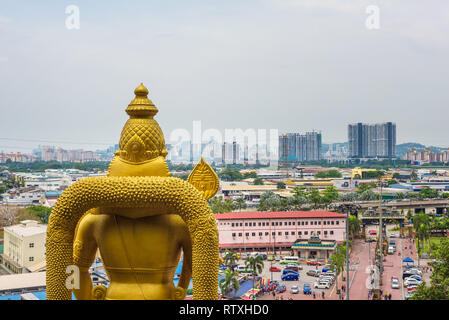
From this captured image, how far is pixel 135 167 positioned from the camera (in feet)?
15.2

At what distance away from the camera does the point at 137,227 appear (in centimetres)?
454

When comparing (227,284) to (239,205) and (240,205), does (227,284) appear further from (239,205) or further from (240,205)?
(239,205)

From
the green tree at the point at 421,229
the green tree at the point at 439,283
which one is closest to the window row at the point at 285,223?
the green tree at the point at 421,229

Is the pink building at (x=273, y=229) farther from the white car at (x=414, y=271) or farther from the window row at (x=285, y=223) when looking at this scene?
the white car at (x=414, y=271)

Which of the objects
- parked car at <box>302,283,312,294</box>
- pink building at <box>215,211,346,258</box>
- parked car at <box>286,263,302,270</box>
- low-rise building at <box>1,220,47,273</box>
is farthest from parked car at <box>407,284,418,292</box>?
low-rise building at <box>1,220,47,273</box>

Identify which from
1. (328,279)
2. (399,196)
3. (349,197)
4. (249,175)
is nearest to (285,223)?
(328,279)

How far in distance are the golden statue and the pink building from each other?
18362 millimetres

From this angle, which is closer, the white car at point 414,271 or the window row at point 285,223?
the white car at point 414,271

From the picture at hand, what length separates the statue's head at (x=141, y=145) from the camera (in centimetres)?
464

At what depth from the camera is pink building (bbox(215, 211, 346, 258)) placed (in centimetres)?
2334

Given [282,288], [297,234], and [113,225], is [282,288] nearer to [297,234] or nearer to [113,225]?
[297,234]

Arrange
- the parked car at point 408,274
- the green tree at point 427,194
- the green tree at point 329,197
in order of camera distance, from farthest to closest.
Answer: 1. the green tree at point 427,194
2. the green tree at point 329,197
3. the parked car at point 408,274

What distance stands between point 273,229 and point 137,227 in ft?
64.2
